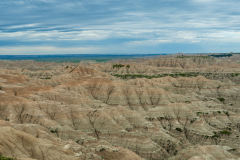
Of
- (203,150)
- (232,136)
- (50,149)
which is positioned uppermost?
(50,149)

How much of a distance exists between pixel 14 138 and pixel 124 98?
209ft

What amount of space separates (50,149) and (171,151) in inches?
1276

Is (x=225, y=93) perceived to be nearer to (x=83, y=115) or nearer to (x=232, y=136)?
(x=232, y=136)

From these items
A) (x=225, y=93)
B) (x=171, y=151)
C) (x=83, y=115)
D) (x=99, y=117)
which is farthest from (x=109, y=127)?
(x=225, y=93)

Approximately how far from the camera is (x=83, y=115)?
68.7 meters

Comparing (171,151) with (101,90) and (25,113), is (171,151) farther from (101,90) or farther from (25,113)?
(101,90)

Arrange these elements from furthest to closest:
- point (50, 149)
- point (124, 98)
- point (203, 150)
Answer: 1. point (124, 98)
2. point (203, 150)
3. point (50, 149)

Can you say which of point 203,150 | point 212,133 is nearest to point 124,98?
point 212,133

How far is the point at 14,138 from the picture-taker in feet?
136

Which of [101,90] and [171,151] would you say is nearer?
[171,151]

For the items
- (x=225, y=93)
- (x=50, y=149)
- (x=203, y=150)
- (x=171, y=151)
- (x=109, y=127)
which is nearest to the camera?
(x=50, y=149)

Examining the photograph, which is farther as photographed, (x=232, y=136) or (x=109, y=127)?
(x=232, y=136)

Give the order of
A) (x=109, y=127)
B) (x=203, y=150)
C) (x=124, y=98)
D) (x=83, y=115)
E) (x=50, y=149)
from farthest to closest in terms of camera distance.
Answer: (x=124, y=98) → (x=83, y=115) → (x=109, y=127) → (x=203, y=150) → (x=50, y=149)

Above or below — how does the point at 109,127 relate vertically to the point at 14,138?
below
